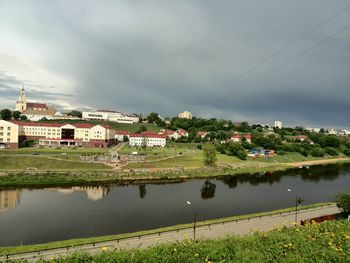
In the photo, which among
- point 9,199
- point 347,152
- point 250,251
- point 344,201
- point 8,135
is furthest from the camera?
point 347,152

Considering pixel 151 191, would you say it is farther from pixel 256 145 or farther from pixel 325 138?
pixel 325 138

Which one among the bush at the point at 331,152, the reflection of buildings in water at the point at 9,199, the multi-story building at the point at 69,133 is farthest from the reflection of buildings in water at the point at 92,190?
the bush at the point at 331,152

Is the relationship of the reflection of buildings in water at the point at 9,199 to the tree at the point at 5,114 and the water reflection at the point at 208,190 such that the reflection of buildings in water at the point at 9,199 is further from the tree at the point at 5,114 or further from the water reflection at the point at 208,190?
the tree at the point at 5,114

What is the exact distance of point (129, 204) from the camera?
40.6m

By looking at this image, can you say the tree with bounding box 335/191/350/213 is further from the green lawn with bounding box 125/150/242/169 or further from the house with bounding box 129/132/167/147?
the house with bounding box 129/132/167/147

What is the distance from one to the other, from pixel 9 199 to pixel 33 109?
12784 centimetres

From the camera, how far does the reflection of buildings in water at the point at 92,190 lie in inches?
1784

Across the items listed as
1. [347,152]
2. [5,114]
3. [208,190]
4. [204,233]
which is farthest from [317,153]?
[5,114]

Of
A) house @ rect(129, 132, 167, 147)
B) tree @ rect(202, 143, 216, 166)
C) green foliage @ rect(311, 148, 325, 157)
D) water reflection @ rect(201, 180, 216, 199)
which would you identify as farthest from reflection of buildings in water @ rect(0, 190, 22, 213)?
green foliage @ rect(311, 148, 325, 157)

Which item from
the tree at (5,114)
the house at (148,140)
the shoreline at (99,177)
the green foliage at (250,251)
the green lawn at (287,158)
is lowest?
the shoreline at (99,177)

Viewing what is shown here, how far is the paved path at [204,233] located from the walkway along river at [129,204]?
18.0 feet

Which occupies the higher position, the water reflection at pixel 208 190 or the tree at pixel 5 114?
the tree at pixel 5 114

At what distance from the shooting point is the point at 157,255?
11070 millimetres

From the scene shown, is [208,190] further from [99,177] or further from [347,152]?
[347,152]
